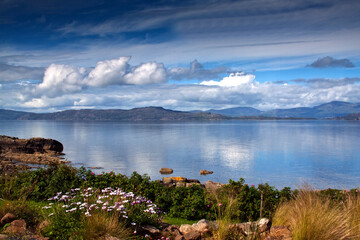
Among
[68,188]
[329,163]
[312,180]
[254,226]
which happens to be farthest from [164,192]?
[329,163]

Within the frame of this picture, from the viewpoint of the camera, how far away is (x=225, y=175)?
110ft

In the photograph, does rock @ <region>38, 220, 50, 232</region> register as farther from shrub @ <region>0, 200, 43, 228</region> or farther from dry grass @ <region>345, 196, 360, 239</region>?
dry grass @ <region>345, 196, 360, 239</region>

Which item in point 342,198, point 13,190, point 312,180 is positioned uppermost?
point 13,190

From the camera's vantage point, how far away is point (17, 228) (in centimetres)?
724

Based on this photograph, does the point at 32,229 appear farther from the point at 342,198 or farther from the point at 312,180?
the point at 312,180

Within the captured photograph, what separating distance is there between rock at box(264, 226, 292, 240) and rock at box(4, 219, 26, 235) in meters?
5.98

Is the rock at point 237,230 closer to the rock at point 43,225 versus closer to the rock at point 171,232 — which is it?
the rock at point 171,232

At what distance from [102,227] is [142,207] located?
1598 millimetres

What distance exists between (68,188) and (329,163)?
128 ft

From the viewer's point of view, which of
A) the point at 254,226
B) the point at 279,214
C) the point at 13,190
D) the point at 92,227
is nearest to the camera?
the point at 92,227

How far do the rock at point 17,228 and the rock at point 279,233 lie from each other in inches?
235

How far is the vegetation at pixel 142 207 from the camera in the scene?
670 cm

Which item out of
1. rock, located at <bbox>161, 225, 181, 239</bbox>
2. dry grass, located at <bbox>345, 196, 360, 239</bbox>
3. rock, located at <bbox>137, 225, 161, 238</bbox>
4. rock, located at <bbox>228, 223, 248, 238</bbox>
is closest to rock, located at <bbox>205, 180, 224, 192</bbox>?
rock, located at <bbox>161, 225, 181, 239</bbox>

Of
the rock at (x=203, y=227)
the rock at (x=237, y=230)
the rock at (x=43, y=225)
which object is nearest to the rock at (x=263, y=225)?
the rock at (x=237, y=230)
